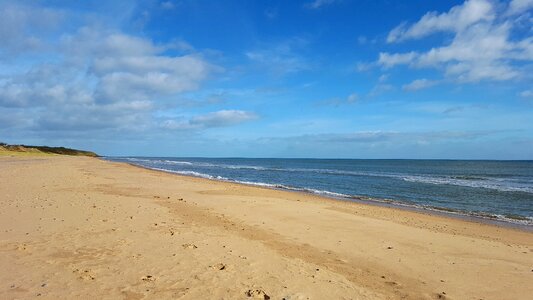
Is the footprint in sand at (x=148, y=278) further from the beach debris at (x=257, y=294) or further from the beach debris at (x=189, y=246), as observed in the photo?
the beach debris at (x=189, y=246)

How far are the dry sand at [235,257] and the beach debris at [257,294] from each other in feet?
0.05

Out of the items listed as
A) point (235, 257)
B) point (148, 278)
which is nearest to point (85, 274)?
Answer: point (148, 278)

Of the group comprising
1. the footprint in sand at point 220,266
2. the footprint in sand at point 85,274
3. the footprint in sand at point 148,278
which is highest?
the footprint in sand at point 85,274

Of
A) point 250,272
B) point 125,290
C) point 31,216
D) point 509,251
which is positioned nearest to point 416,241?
point 509,251

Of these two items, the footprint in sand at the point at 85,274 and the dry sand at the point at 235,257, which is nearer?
the dry sand at the point at 235,257

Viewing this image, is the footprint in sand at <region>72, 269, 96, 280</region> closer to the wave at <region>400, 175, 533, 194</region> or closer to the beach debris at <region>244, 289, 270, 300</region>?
the beach debris at <region>244, 289, 270, 300</region>

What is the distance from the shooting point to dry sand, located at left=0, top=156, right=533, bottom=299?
598 centimetres

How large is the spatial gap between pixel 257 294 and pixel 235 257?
1.99 meters

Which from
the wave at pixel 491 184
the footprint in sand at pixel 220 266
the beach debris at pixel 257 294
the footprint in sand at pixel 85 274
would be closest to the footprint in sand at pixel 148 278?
the footprint in sand at pixel 85 274

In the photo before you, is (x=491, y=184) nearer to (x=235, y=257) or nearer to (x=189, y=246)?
(x=235, y=257)

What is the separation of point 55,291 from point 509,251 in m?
10.9

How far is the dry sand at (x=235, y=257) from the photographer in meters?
5.98

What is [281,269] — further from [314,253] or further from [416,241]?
[416,241]

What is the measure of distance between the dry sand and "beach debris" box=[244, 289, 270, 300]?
0.05 ft
